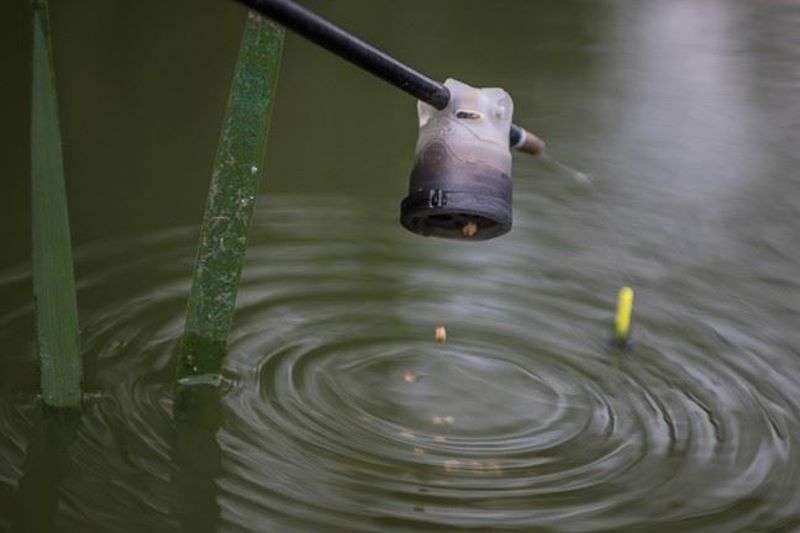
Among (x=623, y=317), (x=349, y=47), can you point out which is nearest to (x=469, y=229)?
(x=349, y=47)

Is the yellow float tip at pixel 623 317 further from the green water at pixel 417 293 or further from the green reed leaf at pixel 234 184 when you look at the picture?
the green reed leaf at pixel 234 184

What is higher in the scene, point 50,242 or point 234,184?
point 234,184

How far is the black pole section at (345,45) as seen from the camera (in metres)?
1.54

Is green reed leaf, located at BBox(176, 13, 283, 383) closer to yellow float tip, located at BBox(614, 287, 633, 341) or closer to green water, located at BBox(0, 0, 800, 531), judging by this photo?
green water, located at BBox(0, 0, 800, 531)

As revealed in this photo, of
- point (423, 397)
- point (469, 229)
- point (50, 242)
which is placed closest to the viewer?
point (469, 229)

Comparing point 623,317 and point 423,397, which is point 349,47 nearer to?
point 423,397

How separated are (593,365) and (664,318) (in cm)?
26

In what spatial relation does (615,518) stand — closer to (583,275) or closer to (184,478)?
(184,478)

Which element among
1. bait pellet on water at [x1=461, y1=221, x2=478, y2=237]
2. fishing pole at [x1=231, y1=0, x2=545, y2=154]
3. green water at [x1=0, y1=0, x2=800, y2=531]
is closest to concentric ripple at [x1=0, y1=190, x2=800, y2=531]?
green water at [x1=0, y1=0, x2=800, y2=531]

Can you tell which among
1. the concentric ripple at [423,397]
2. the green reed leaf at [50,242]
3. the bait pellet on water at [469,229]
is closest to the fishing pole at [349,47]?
the bait pellet on water at [469,229]

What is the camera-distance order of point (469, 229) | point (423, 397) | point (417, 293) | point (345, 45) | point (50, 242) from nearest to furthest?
point (345, 45)
point (469, 229)
point (50, 242)
point (423, 397)
point (417, 293)

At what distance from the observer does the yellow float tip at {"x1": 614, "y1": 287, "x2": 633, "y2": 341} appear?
96.0 inches

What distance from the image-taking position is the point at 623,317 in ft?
8.08

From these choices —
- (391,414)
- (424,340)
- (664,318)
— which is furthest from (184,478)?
(664,318)
